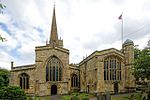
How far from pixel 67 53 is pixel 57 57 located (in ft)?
8.27

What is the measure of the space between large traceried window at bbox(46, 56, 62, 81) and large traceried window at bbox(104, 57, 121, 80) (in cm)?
1013

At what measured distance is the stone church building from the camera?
170ft

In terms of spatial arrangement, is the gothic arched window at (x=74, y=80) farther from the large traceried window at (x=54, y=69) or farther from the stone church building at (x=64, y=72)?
the large traceried window at (x=54, y=69)

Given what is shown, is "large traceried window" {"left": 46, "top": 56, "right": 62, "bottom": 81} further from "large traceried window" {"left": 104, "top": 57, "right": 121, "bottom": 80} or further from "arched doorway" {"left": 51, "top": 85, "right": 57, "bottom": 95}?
"large traceried window" {"left": 104, "top": 57, "right": 121, "bottom": 80}

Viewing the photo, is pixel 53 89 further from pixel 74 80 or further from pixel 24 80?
pixel 74 80

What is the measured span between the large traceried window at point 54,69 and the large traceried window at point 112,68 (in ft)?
33.2

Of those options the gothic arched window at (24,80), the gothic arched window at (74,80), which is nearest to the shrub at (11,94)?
the gothic arched window at (24,80)

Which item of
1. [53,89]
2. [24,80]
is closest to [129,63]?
[53,89]

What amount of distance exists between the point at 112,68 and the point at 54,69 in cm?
1259

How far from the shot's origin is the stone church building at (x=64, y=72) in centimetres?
5175

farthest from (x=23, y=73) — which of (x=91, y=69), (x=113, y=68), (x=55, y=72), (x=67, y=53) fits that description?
(x=113, y=68)

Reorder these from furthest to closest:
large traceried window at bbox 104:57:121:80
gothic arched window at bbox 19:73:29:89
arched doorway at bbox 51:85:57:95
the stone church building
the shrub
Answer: arched doorway at bbox 51:85:57:95
gothic arched window at bbox 19:73:29:89
large traceried window at bbox 104:57:121:80
the stone church building
the shrub

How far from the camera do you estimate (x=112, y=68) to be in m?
52.7

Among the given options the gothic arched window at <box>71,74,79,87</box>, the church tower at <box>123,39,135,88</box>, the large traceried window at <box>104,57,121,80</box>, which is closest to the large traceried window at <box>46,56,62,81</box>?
the gothic arched window at <box>71,74,79,87</box>
